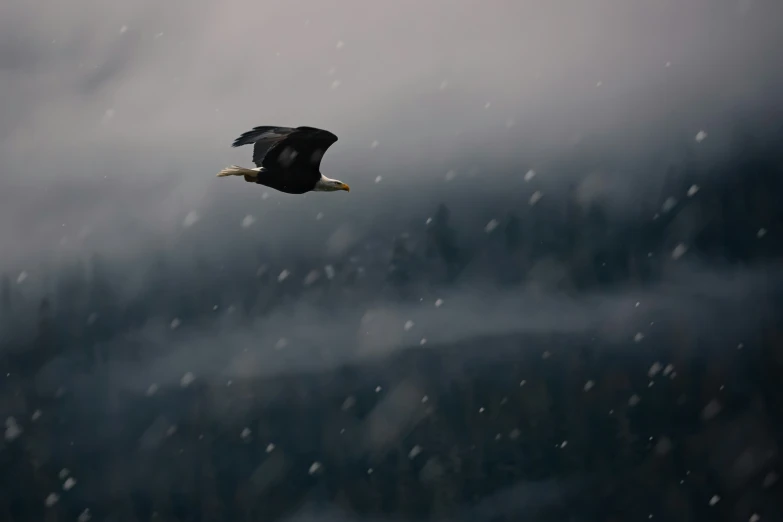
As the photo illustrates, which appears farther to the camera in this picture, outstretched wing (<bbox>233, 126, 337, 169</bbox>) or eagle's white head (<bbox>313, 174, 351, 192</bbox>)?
eagle's white head (<bbox>313, 174, 351, 192</bbox>)

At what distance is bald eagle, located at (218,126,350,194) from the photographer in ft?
52.2

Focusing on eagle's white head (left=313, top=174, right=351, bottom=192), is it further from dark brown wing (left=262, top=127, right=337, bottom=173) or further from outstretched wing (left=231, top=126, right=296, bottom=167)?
outstretched wing (left=231, top=126, right=296, bottom=167)

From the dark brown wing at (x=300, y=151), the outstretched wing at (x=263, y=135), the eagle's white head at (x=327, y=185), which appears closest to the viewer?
the outstretched wing at (x=263, y=135)

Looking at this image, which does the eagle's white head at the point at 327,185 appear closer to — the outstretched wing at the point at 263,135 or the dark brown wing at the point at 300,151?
the dark brown wing at the point at 300,151

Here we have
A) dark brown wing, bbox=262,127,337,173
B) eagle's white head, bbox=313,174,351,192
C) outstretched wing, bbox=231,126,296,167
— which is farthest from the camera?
eagle's white head, bbox=313,174,351,192

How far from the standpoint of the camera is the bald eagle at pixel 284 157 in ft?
52.2

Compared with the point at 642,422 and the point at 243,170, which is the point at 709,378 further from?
the point at 243,170

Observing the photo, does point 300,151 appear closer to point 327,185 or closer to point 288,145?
point 288,145

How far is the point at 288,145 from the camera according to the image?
55.8 feet

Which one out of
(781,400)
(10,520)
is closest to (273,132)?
(781,400)

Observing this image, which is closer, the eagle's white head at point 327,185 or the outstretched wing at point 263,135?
the outstretched wing at point 263,135

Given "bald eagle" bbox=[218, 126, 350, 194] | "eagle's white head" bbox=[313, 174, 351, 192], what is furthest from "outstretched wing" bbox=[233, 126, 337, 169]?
"eagle's white head" bbox=[313, 174, 351, 192]

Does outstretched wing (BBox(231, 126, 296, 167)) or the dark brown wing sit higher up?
outstretched wing (BBox(231, 126, 296, 167))

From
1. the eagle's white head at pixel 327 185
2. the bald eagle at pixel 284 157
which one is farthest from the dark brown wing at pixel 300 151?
the eagle's white head at pixel 327 185
